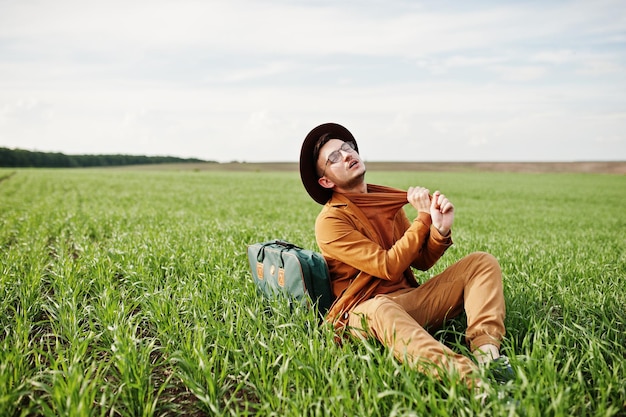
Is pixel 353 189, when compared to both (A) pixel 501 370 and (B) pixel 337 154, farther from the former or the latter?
(A) pixel 501 370

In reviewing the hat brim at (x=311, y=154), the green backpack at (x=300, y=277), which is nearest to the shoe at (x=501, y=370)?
the green backpack at (x=300, y=277)

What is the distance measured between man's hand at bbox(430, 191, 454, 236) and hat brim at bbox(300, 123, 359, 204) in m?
1.00

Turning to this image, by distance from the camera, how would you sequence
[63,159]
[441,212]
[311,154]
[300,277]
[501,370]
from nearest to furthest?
[501,370], [441,212], [300,277], [311,154], [63,159]

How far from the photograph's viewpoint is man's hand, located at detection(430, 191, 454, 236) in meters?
3.60

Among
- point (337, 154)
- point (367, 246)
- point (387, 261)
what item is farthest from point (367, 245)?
point (337, 154)

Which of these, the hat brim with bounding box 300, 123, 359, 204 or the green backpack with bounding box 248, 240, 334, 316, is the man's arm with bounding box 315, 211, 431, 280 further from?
the hat brim with bounding box 300, 123, 359, 204

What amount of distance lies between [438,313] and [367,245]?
2.56ft

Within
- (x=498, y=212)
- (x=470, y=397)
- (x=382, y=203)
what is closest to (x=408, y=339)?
(x=470, y=397)

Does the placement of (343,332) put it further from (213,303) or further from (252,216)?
(252,216)

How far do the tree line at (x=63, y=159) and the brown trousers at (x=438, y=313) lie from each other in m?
98.2

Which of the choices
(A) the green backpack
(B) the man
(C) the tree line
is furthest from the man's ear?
(C) the tree line

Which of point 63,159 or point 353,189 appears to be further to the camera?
point 63,159

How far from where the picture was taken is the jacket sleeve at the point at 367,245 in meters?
3.61

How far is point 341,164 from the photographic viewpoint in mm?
3943
